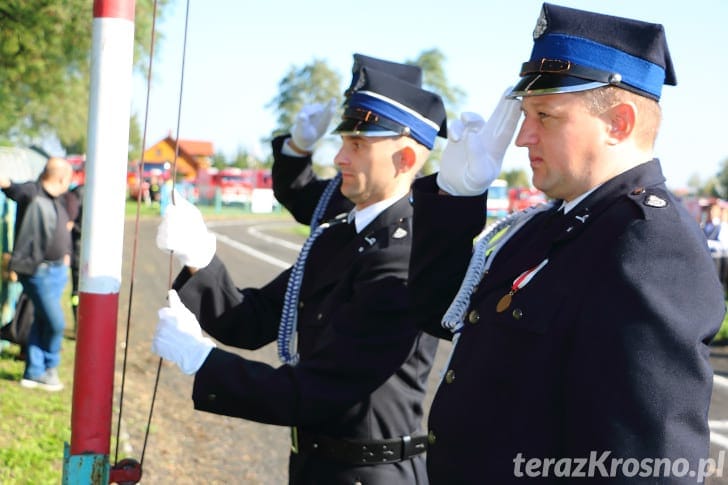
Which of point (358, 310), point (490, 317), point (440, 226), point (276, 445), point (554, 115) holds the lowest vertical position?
point (276, 445)

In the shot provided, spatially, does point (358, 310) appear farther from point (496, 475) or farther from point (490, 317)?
point (496, 475)

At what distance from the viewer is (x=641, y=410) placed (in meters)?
1.40

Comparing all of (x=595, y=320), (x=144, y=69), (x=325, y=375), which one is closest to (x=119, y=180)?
(x=325, y=375)

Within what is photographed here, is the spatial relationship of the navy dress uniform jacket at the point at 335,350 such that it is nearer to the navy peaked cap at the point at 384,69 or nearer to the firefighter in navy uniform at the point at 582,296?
the firefighter in navy uniform at the point at 582,296

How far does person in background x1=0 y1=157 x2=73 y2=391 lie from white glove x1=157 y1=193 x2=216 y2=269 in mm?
4309

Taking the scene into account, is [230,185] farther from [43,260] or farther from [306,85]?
[43,260]

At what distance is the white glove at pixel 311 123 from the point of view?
3.28m

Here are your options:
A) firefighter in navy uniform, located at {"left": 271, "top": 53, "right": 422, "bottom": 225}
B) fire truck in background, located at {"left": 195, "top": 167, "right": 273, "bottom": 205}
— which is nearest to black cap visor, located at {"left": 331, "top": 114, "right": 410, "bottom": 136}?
firefighter in navy uniform, located at {"left": 271, "top": 53, "right": 422, "bottom": 225}

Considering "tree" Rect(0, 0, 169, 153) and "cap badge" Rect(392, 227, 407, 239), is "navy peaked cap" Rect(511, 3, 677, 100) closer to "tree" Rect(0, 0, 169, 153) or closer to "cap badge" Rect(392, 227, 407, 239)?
"cap badge" Rect(392, 227, 407, 239)

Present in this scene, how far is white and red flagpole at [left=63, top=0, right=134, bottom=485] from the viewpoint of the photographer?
1882mm

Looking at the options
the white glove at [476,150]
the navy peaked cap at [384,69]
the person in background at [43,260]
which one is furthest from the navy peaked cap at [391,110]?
the person in background at [43,260]

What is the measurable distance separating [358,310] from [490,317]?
0.55 metres

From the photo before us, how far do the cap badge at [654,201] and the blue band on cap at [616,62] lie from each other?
0.24m

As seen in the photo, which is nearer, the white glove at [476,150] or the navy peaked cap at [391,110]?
the white glove at [476,150]
